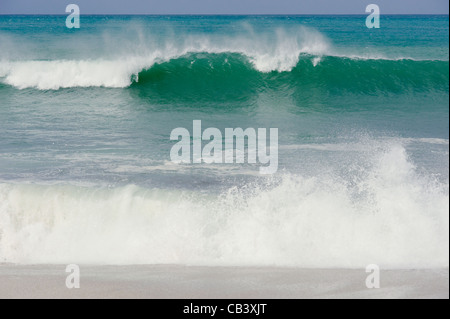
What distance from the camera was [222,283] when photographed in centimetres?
469

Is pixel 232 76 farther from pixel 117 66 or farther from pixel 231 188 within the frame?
pixel 231 188

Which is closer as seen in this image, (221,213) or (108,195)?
(221,213)

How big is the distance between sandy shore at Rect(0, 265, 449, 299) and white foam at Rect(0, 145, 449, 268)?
241 millimetres

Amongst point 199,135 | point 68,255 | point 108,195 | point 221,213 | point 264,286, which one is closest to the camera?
point 264,286

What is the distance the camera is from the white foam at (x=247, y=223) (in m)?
5.17

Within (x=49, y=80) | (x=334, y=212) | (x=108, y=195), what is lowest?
(x=334, y=212)

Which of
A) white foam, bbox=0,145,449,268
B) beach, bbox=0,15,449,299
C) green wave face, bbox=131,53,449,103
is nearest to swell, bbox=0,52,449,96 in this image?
green wave face, bbox=131,53,449,103

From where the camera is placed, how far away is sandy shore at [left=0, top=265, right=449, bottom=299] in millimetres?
4391

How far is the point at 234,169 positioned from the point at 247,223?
209 cm

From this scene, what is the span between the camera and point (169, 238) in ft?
18.6

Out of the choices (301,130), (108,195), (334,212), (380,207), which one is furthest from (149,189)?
(301,130)

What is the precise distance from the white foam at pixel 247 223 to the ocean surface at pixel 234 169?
0.06 feet
